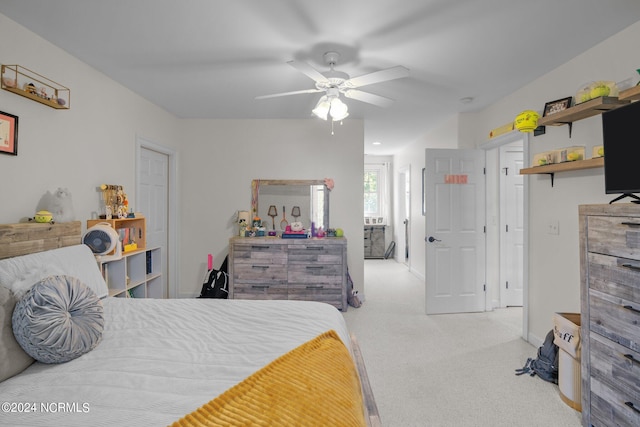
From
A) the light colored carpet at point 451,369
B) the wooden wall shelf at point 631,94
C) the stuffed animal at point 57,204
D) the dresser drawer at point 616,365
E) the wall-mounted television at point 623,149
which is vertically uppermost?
the wooden wall shelf at point 631,94

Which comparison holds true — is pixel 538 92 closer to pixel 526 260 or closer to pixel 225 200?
pixel 526 260

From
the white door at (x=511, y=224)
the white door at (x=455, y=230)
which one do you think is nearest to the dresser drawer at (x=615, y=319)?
the white door at (x=455, y=230)

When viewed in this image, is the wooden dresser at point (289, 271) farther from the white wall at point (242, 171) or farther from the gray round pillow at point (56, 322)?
the gray round pillow at point (56, 322)

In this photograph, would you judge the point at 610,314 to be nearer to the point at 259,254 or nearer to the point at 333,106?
the point at 333,106

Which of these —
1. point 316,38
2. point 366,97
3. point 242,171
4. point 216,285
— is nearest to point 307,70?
point 316,38

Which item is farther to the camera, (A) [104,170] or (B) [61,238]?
(A) [104,170]

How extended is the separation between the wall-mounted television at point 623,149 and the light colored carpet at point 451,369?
147 cm

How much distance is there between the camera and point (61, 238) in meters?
2.22

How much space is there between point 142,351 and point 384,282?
454cm

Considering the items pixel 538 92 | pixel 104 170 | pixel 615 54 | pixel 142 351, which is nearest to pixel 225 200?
pixel 104 170

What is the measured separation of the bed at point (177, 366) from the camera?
970 mm

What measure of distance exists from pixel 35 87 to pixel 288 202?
2.79 meters

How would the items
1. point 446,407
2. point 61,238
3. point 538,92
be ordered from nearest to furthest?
point 446,407 → point 61,238 → point 538,92

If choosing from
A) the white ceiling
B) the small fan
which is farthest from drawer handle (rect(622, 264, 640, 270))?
the small fan
